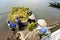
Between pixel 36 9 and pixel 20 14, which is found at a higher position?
pixel 20 14

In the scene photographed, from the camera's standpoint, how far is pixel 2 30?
→ 714cm

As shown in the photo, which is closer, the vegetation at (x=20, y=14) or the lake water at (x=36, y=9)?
the vegetation at (x=20, y=14)

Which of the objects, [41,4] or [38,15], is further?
[41,4]

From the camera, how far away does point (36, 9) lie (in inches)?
354

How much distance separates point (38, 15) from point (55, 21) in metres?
1.05

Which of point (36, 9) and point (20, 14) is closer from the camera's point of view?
point (20, 14)

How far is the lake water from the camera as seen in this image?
802 centimetres

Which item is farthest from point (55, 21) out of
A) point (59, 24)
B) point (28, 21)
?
point (28, 21)

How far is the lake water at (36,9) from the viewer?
26.3 feet

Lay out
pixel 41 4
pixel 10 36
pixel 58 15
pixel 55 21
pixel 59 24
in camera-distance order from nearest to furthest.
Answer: pixel 10 36
pixel 59 24
pixel 55 21
pixel 58 15
pixel 41 4

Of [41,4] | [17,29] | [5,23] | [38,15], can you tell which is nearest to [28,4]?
[41,4]

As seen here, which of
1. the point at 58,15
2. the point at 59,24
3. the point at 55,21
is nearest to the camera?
the point at 59,24

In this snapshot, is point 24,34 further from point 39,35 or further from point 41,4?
point 41,4

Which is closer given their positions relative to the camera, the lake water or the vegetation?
the vegetation
